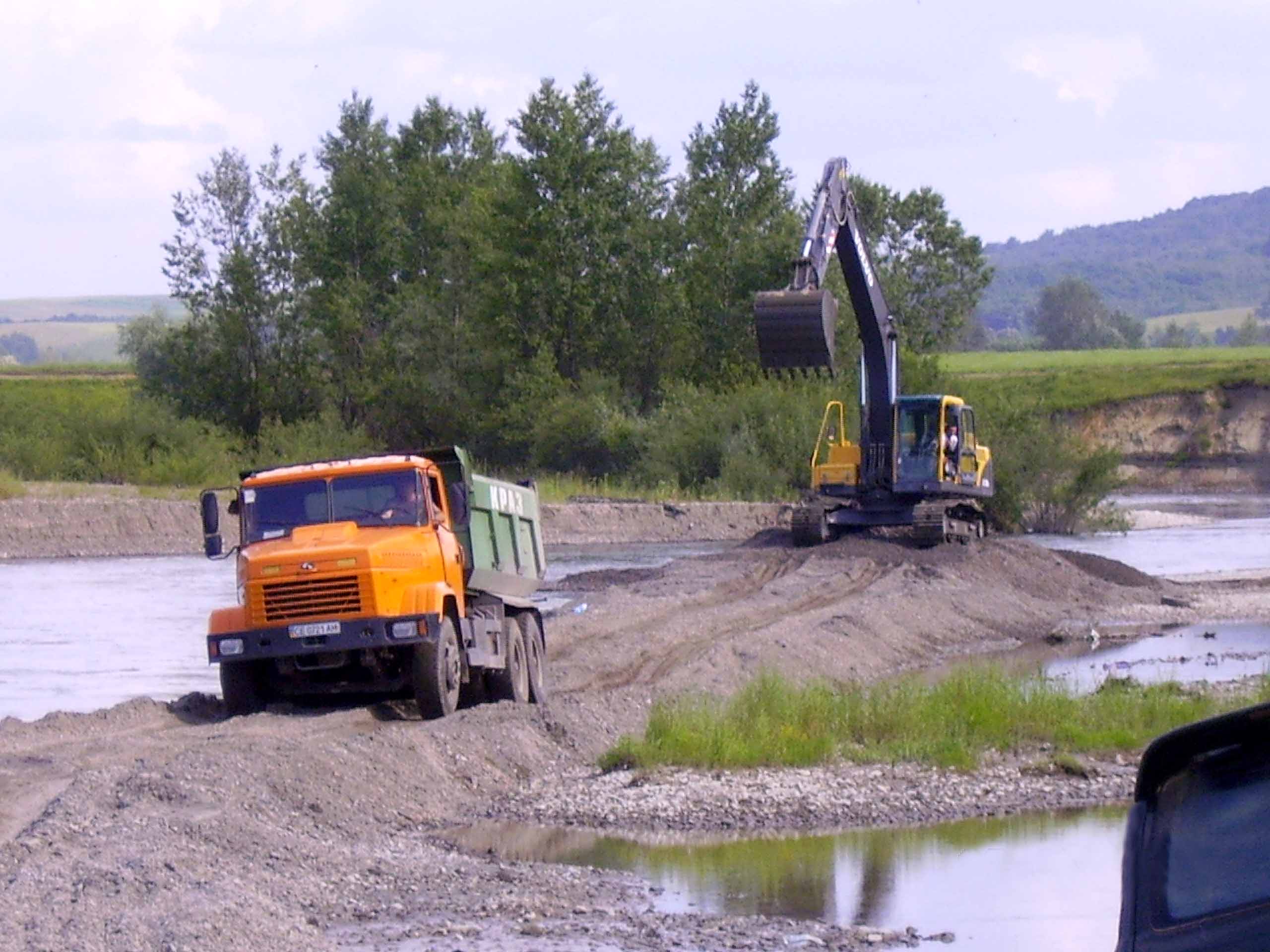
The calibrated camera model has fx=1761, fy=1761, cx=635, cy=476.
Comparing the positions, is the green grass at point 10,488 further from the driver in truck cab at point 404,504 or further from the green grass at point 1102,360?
the green grass at point 1102,360

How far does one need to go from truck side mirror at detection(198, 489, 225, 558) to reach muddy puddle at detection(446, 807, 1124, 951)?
434 cm

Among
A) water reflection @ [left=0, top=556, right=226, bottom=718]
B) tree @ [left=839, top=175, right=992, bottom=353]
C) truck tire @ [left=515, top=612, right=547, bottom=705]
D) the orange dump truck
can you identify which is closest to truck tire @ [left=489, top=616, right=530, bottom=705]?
the orange dump truck

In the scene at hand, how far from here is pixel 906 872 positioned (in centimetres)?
1142

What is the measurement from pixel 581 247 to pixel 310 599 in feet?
177

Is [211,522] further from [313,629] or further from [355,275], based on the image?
[355,275]

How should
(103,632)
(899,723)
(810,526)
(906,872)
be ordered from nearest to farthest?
(906,872)
(899,723)
(103,632)
(810,526)

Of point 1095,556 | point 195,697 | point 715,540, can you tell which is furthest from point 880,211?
point 195,697

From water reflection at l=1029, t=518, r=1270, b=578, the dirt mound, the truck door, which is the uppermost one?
the truck door

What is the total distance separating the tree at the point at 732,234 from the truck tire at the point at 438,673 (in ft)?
164

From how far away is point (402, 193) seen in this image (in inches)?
2928

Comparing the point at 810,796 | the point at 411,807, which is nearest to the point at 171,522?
the point at 411,807

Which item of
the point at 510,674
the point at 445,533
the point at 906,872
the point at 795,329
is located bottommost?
the point at 906,872

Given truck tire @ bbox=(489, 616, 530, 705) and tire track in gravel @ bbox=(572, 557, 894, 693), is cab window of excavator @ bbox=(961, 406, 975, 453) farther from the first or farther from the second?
truck tire @ bbox=(489, 616, 530, 705)

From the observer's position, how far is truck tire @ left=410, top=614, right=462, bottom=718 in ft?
50.2
